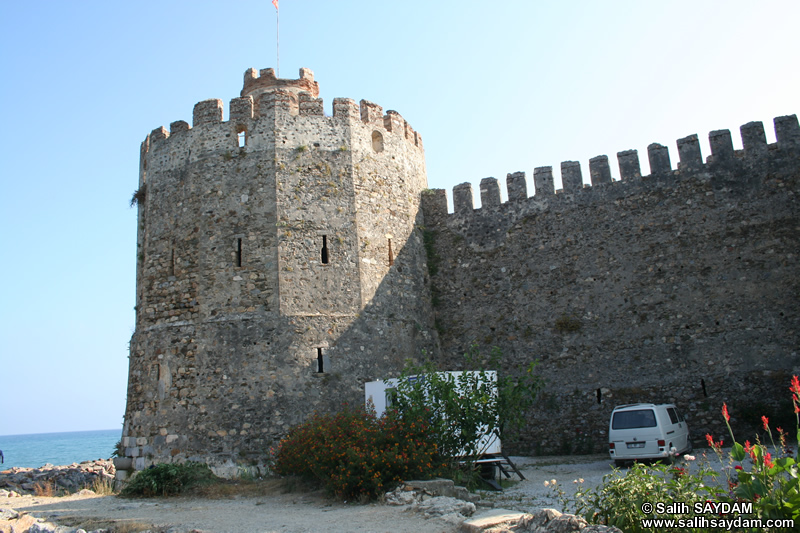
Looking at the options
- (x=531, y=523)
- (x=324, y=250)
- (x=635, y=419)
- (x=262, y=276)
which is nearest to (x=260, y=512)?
(x=531, y=523)

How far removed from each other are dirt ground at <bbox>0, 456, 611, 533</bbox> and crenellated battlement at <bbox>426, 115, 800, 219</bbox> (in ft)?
24.0

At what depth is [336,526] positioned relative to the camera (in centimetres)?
736

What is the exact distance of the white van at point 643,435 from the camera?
11266mm

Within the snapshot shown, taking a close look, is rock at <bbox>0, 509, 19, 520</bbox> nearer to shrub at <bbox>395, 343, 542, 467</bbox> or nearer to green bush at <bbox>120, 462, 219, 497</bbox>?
green bush at <bbox>120, 462, 219, 497</bbox>

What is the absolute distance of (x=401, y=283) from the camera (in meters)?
15.2

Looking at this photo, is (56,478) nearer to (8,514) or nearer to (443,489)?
(8,514)

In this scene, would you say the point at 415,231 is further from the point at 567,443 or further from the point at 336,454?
the point at 336,454

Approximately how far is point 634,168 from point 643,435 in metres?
7.08

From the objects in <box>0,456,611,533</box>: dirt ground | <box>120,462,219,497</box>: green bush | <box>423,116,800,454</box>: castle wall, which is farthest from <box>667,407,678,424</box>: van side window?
<box>120,462,219,497</box>: green bush

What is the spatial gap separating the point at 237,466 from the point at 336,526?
5.46 m

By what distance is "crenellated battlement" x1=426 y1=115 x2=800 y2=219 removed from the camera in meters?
14.2

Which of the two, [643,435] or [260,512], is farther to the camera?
[643,435]

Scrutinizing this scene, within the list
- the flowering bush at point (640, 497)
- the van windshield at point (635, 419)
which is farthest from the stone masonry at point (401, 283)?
the flowering bush at point (640, 497)

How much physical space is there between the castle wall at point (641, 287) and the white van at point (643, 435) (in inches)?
86.4
